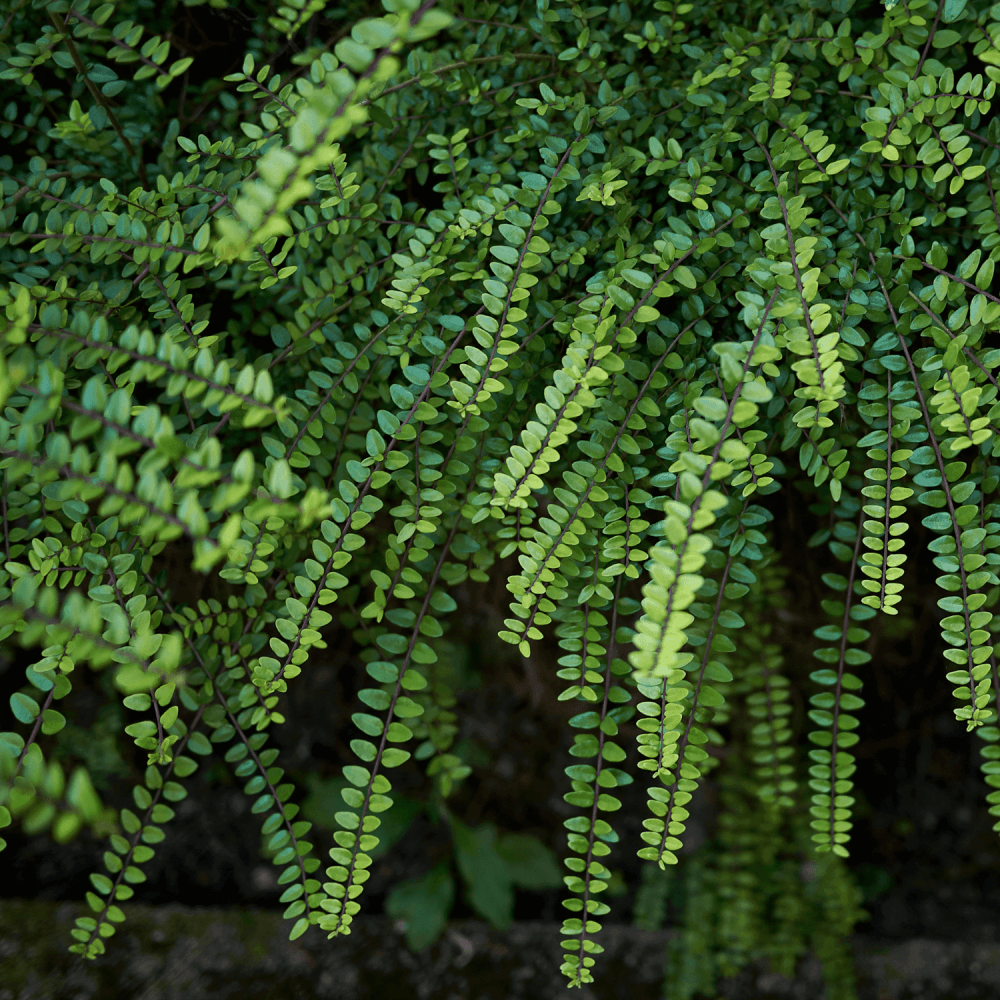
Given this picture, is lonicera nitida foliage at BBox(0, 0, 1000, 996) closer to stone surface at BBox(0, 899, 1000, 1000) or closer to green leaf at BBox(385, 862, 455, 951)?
stone surface at BBox(0, 899, 1000, 1000)

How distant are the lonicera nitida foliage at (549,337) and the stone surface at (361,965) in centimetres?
89

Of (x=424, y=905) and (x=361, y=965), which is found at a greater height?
(x=424, y=905)

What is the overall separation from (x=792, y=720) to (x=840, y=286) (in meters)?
1.34

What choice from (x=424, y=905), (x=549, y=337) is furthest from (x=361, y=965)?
(x=549, y=337)

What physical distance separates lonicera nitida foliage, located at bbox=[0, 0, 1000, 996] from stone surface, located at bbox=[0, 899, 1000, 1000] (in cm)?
89

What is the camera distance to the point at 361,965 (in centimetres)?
177

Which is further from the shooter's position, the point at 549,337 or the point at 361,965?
the point at 361,965

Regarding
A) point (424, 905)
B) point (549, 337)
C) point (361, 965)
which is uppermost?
point (549, 337)

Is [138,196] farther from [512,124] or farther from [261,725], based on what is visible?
[261,725]

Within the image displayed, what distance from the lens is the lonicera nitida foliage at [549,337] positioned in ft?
2.66

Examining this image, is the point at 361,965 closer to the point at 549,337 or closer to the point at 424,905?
the point at 424,905

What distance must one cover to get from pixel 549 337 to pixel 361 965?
167 centimetres

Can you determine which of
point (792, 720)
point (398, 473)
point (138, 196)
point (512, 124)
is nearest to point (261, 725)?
point (398, 473)

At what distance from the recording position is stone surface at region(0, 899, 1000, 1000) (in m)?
1.68
